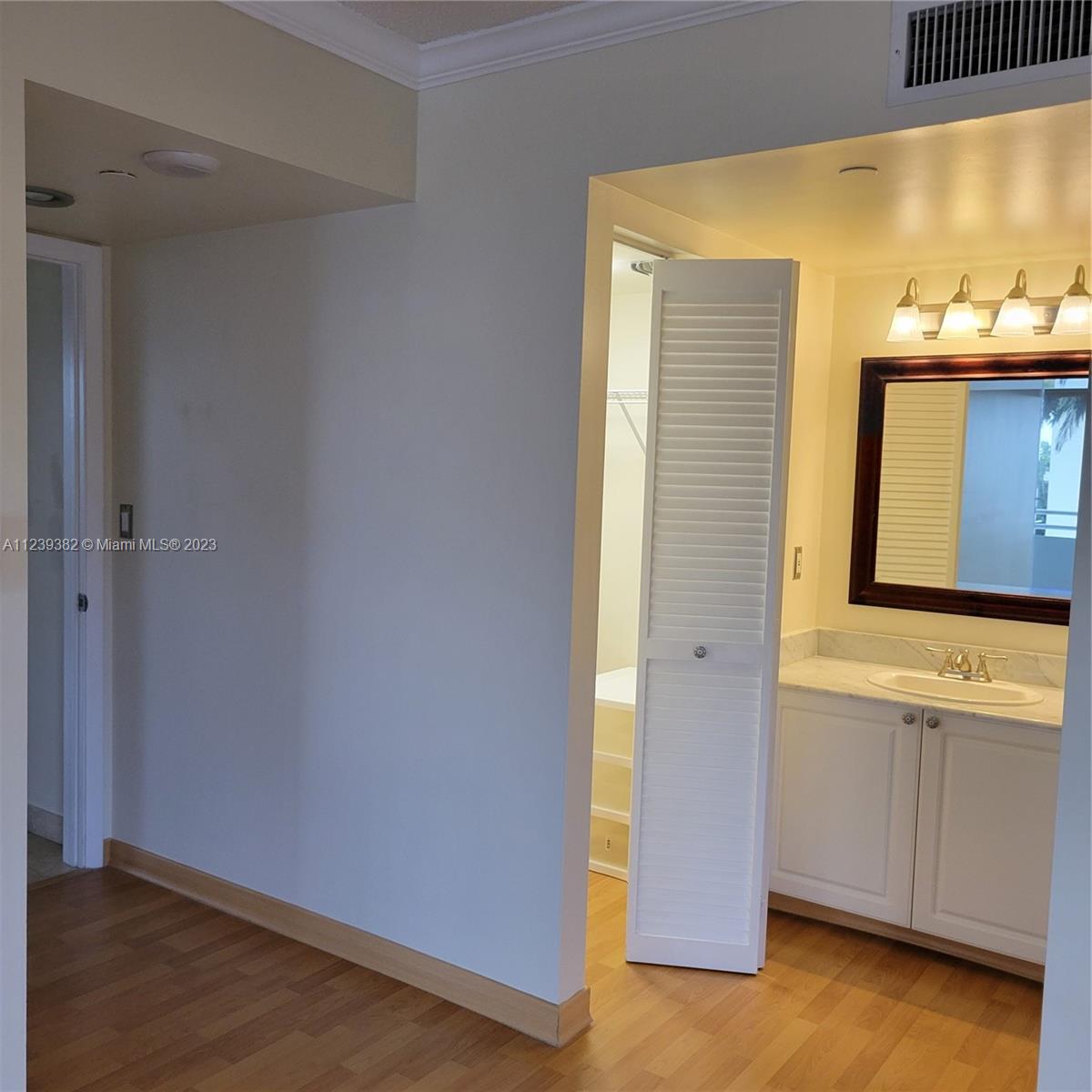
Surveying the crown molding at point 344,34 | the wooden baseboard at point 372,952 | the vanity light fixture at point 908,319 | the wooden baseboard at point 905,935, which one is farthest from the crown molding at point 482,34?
the wooden baseboard at point 905,935

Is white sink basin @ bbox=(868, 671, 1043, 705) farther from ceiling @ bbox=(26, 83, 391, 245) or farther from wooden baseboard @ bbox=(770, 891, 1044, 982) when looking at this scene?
ceiling @ bbox=(26, 83, 391, 245)

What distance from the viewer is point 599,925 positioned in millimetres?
3365

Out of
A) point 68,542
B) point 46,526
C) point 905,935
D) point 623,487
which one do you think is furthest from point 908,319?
point 46,526

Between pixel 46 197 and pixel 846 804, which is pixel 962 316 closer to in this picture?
pixel 846 804

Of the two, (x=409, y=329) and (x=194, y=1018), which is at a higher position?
(x=409, y=329)

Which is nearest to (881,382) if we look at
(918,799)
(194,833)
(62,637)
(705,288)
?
(705,288)

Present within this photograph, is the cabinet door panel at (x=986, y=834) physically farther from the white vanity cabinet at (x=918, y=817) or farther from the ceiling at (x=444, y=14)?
the ceiling at (x=444, y=14)

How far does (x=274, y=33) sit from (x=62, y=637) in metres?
2.28

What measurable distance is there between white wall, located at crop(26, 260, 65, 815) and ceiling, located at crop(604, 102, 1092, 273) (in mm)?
2197

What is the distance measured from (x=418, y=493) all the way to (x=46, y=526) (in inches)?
66.0

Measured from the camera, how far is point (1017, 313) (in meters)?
3.21

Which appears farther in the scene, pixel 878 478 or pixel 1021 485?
pixel 878 478

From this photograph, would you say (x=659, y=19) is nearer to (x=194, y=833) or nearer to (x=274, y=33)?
(x=274, y=33)

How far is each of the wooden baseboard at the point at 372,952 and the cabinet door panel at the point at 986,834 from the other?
1134 mm
